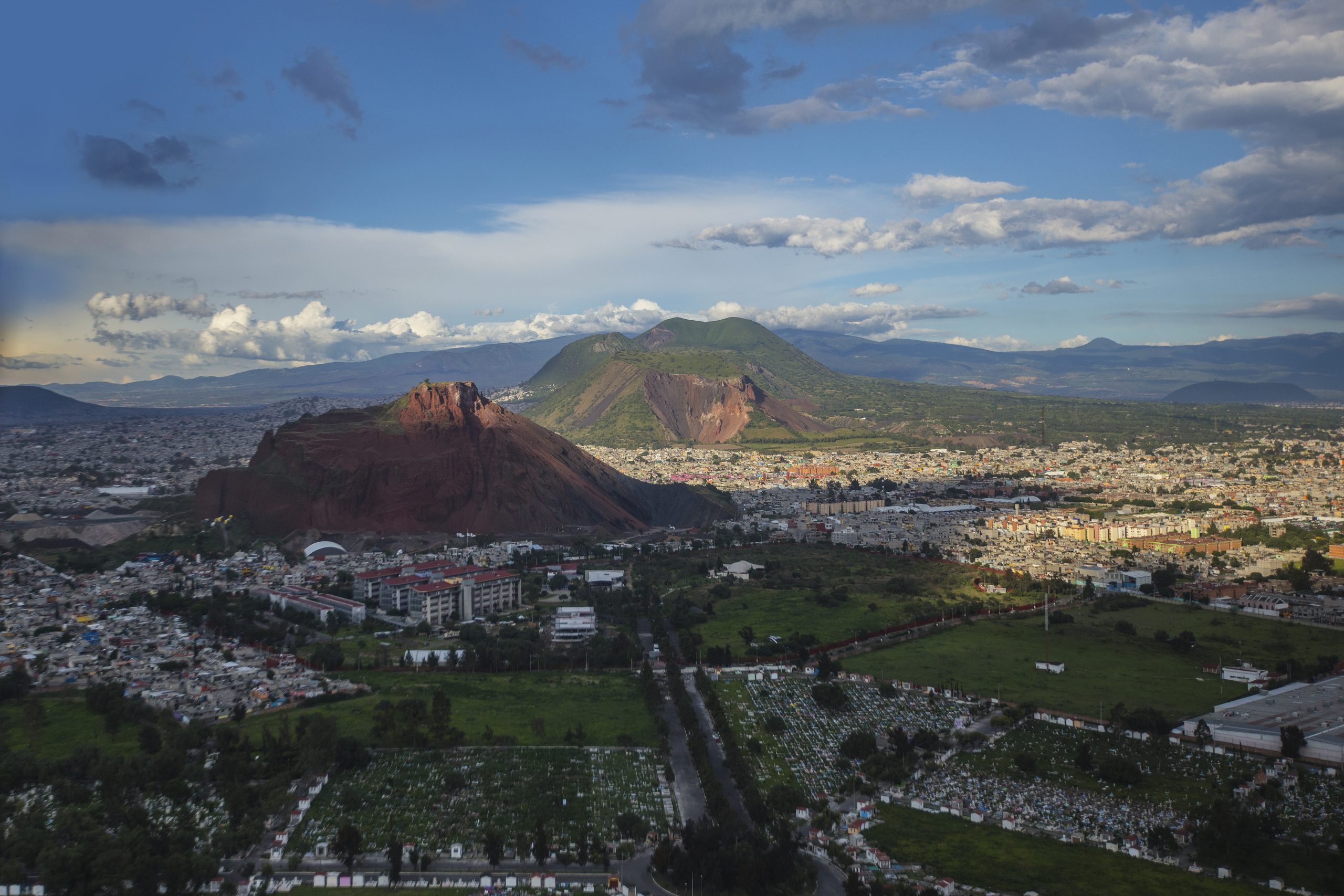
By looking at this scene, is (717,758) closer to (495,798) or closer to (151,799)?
(495,798)

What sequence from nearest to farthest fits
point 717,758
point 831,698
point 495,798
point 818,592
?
point 495,798
point 717,758
point 831,698
point 818,592

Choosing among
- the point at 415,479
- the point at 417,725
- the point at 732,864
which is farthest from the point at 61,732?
the point at 415,479

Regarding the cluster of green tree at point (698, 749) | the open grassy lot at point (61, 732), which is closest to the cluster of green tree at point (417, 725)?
the cluster of green tree at point (698, 749)

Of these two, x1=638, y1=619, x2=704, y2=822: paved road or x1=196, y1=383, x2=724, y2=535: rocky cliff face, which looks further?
x1=196, y1=383, x2=724, y2=535: rocky cliff face

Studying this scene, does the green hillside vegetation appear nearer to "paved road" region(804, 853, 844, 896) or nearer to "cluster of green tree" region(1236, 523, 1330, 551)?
"cluster of green tree" region(1236, 523, 1330, 551)

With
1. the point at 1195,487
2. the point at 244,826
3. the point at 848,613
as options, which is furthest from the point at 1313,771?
the point at 1195,487

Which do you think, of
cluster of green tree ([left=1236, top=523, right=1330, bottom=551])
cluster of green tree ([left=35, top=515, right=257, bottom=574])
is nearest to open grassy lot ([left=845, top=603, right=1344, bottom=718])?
cluster of green tree ([left=1236, top=523, right=1330, bottom=551])
